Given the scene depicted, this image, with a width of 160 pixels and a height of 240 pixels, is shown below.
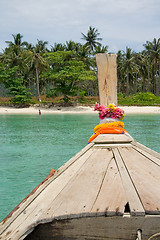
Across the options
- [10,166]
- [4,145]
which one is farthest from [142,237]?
[4,145]

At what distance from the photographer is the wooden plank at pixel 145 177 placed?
1.80 meters

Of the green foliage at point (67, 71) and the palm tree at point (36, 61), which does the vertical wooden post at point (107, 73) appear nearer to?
the green foliage at point (67, 71)

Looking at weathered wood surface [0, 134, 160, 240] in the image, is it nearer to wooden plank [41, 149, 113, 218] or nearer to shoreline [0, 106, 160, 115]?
wooden plank [41, 149, 113, 218]

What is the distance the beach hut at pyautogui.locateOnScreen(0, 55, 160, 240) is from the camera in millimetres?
1696

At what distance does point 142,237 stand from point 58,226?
62 centimetres

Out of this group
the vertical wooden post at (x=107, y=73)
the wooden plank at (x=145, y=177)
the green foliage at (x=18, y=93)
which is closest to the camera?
the wooden plank at (x=145, y=177)

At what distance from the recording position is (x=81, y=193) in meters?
2.07

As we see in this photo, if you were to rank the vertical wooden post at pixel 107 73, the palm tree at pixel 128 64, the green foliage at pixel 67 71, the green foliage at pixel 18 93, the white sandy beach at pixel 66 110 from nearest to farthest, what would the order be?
1. the vertical wooden post at pixel 107 73
2. the white sandy beach at pixel 66 110
3. the green foliage at pixel 67 71
4. the green foliage at pixel 18 93
5. the palm tree at pixel 128 64

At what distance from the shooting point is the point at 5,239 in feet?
5.51

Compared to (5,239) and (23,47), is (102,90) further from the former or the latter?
(23,47)

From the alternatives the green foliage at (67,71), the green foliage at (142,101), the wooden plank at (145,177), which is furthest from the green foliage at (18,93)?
the wooden plank at (145,177)

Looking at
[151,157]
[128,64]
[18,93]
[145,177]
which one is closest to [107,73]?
[151,157]

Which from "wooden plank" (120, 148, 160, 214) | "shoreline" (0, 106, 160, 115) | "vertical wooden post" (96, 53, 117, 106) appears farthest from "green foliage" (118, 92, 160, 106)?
"wooden plank" (120, 148, 160, 214)

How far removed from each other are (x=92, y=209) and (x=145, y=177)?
88cm
